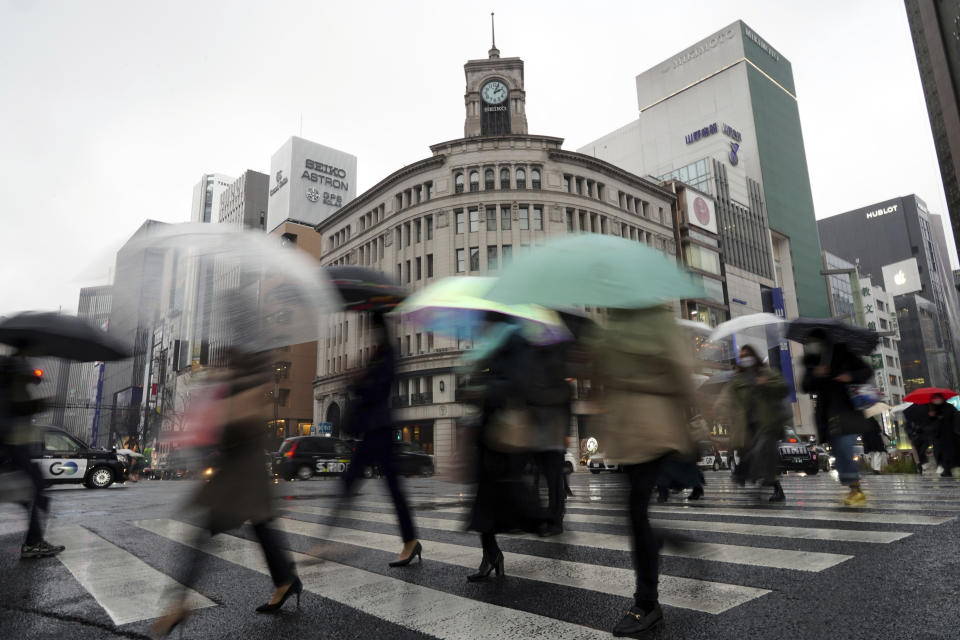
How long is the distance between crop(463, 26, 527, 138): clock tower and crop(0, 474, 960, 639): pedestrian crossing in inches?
2079

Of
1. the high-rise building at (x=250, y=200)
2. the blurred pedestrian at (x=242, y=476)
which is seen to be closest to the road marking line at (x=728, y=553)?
the blurred pedestrian at (x=242, y=476)

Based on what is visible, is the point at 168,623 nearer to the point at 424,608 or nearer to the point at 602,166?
the point at 424,608

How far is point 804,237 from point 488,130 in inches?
1971

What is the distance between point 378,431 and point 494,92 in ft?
188

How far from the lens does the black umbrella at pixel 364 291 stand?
4.42 meters

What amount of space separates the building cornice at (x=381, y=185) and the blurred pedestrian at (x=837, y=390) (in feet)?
138

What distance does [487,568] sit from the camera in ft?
12.3

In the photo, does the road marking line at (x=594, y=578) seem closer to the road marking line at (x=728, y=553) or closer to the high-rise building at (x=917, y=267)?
the road marking line at (x=728, y=553)

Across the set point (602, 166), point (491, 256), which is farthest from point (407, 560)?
point (602, 166)

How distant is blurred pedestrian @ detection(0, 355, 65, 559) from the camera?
15.4 ft

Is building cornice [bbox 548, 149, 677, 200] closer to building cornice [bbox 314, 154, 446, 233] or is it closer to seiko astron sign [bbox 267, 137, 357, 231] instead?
building cornice [bbox 314, 154, 446, 233]

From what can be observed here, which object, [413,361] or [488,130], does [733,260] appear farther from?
[413,361]

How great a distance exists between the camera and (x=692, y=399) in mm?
3047

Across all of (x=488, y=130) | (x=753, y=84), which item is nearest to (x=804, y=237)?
(x=753, y=84)
